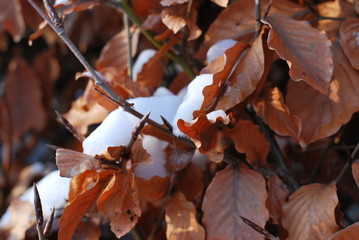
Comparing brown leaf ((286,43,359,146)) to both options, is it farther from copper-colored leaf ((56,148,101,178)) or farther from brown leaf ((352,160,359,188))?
copper-colored leaf ((56,148,101,178))

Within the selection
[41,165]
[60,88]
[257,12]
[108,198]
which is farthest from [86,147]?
[60,88]

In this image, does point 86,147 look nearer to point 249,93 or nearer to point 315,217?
point 249,93

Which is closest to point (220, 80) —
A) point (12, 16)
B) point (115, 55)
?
point (115, 55)

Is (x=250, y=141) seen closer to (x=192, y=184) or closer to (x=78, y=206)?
(x=192, y=184)

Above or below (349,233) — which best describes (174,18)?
above

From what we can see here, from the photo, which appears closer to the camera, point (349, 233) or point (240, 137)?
point (349, 233)

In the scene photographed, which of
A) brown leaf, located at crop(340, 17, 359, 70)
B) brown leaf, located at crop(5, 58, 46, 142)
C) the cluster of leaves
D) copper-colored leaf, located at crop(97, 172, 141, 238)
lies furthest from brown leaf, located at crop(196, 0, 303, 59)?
brown leaf, located at crop(5, 58, 46, 142)
